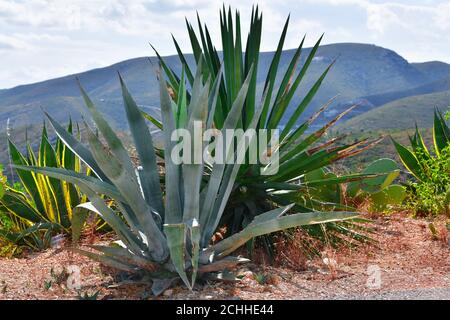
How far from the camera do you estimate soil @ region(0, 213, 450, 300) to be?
4.27m

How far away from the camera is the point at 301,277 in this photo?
4.73 m

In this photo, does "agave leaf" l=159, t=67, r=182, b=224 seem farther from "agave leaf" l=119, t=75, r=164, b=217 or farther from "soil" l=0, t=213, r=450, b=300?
"soil" l=0, t=213, r=450, b=300

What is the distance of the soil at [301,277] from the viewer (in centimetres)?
427

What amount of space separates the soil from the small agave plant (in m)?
0.19

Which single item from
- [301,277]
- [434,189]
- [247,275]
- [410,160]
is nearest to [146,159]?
[247,275]

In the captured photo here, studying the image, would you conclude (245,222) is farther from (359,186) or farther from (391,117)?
(391,117)

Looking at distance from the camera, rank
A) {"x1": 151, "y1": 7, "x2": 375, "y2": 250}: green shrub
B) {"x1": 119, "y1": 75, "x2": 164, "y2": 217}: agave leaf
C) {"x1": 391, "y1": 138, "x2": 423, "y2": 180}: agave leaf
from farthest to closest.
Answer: {"x1": 391, "y1": 138, "x2": 423, "y2": 180}: agave leaf → {"x1": 151, "y1": 7, "x2": 375, "y2": 250}: green shrub → {"x1": 119, "y1": 75, "x2": 164, "y2": 217}: agave leaf

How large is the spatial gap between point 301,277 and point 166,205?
46.8 inches

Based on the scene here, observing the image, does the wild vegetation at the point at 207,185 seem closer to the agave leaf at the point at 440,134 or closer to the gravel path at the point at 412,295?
the agave leaf at the point at 440,134

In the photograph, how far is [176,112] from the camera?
470 cm

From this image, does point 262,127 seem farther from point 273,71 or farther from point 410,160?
point 410,160

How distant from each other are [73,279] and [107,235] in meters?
1.72

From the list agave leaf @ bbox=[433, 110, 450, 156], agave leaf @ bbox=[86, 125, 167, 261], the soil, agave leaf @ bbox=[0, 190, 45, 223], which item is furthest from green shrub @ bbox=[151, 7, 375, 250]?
agave leaf @ bbox=[433, 110, 450, 156]

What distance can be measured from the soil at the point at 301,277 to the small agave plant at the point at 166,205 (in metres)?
0.19
